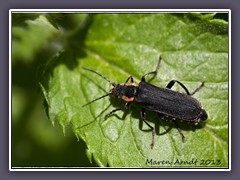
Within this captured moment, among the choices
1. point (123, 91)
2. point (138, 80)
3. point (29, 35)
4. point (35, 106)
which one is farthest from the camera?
point (35, 106)

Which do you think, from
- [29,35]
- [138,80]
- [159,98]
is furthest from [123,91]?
[29,35]

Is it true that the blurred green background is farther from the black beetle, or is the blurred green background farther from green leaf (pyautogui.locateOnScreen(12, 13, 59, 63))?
the black beetle

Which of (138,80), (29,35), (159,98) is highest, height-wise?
(29,35)

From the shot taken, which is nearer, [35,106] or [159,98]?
[159,98]

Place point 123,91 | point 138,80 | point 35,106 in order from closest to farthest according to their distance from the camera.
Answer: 1. point 123,91
2. point 138,80
3. point 35,106

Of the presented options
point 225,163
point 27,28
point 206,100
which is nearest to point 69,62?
point 27,28

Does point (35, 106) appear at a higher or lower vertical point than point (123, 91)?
lower

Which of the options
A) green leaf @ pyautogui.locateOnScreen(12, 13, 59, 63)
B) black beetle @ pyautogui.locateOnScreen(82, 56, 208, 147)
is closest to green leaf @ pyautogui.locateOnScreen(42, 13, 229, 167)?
black beetle @ pyautogui.locateOnScreen(82, 56, 208, 147)

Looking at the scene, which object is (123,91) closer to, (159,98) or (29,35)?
(159,98)
